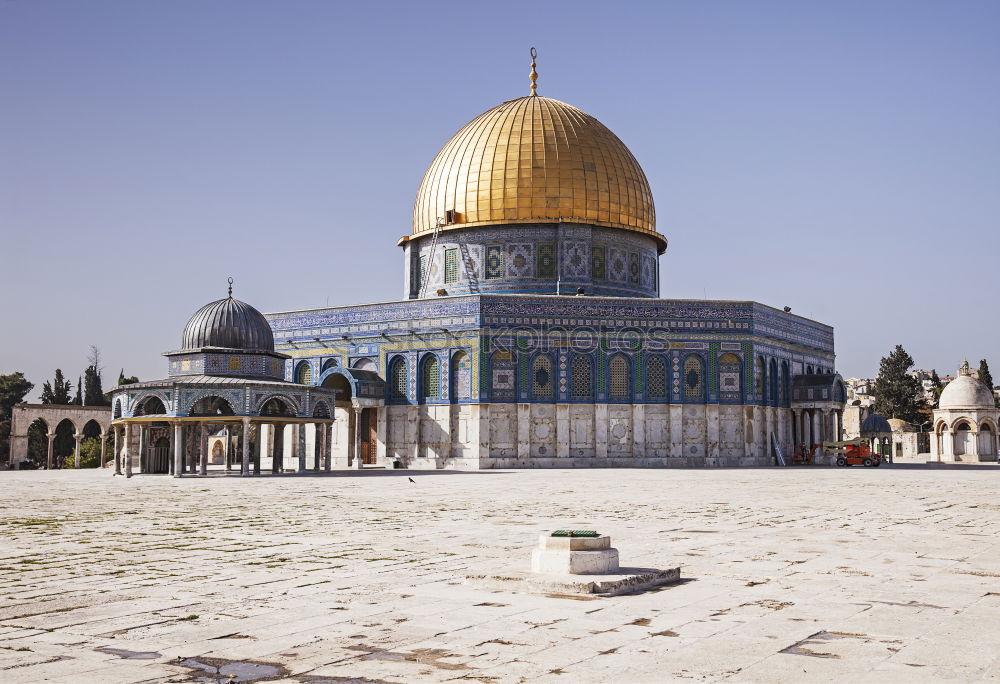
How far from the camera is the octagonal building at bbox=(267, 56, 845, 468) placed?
3834 centimetres

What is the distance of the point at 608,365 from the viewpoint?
3900cm

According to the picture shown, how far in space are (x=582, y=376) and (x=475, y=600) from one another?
31461 millimetres

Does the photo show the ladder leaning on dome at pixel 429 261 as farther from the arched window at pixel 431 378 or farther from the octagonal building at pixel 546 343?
the arched window at pixel 431 378

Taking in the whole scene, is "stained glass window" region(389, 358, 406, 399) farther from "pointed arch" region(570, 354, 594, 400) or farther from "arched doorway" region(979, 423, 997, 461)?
"arched doorway" region(979, 423, 997, 461)

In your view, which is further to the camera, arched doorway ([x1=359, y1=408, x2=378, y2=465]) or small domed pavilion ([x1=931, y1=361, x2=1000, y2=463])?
small domed pavilion ([x1=931, y1=361, x2=1000, y2=463])

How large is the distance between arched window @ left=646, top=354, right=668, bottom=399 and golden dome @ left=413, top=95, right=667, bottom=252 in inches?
270

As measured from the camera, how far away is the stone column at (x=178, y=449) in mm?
30136

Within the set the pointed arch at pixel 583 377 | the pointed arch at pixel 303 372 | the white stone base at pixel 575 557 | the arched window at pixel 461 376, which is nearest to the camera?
the white stone base at pixel 575 557

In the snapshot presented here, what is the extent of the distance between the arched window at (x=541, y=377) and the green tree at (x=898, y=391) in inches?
1571

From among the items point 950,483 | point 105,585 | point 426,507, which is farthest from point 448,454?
point 105,585

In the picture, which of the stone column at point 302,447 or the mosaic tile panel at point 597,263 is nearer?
the stone column at point 302,447

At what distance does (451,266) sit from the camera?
43688mm

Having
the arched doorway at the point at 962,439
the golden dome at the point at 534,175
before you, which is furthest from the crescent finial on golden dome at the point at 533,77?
the arched doorway at the point at 962,439

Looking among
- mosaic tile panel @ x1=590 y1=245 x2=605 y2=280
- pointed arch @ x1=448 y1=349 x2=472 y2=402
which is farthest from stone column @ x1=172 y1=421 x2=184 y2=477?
mosaic tile panel @ x1=590 y1=245 x2=605 y2=280
